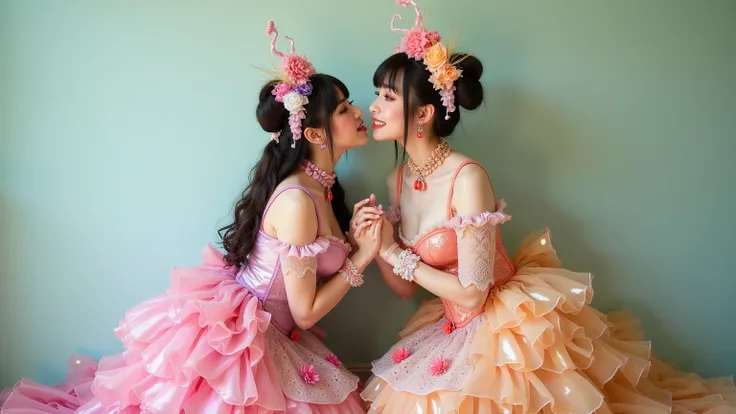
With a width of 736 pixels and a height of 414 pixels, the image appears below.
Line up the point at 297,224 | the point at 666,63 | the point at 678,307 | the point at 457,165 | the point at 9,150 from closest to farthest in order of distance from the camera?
1. the point at 297,224
2. the point at 457,165
3. the point at 9,150
4. the point at 666,63
5. the point at 678,307

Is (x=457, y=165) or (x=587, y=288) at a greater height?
(x=457, y=165)

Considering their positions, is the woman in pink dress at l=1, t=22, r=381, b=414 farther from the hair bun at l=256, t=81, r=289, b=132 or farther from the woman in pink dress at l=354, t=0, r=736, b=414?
the woman in pink dress at l=354, t=0, r=736, b=414

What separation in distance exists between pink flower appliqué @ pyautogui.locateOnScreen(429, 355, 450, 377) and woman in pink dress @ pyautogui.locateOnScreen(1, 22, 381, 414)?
28 cm

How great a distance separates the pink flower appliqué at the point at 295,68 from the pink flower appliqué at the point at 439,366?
99 cm

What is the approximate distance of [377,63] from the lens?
1.98m

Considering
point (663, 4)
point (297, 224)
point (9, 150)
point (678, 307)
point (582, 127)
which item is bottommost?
point (678, 307)

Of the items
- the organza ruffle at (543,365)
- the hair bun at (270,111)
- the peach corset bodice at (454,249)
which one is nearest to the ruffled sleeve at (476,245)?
the peach corset bodice at (454,249)

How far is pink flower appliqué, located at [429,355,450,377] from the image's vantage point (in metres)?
1.60

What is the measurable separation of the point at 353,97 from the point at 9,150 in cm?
129

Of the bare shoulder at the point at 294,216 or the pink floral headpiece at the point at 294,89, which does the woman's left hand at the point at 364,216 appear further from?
the pink floral headpiece at the point at 294,89

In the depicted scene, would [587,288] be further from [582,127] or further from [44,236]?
[44,236]

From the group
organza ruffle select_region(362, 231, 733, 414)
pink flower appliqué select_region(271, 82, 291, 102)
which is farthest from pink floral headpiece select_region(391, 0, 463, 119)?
organza ruffle select_region(362, 231, 733, 414)

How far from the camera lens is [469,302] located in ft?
5.39

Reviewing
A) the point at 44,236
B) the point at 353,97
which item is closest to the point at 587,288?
the point at 353,97
